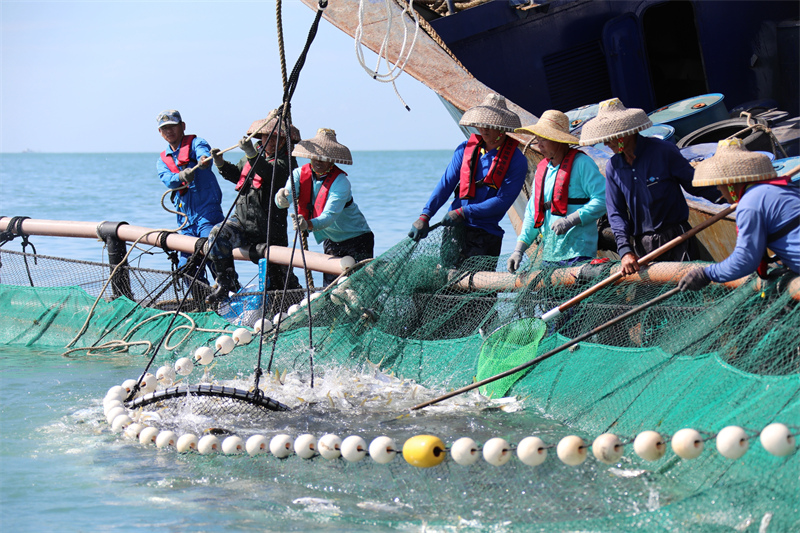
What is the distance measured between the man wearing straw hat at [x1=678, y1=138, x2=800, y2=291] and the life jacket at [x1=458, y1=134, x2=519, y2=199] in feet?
6.69

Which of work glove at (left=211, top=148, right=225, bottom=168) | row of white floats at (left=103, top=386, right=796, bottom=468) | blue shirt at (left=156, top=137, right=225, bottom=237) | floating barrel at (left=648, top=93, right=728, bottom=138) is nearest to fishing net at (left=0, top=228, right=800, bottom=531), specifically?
row of white floats at (left=103, top=386, right=796, bottom=468)

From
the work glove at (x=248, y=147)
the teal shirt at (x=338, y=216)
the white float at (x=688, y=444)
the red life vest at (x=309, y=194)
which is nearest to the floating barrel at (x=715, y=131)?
the teal shirt at (x=338, y=216)

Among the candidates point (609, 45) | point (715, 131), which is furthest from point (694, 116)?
point (609, 45)

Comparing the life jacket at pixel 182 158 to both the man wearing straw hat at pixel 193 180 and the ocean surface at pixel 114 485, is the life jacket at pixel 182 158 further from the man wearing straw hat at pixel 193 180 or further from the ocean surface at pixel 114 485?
the ocean surface at pixel 114 485

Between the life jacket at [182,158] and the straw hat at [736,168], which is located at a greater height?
the life jacket at [182,158]

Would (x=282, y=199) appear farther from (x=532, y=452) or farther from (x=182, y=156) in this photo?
(x=532, y=452)

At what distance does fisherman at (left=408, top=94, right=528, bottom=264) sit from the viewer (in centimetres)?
568

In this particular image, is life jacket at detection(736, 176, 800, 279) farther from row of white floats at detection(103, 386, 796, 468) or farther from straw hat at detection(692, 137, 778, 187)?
row of white floats at detection(103, 386, 796, 468)

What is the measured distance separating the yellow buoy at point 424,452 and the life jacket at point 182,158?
4873 mm

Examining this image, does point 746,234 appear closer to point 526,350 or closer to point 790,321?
point 790,321

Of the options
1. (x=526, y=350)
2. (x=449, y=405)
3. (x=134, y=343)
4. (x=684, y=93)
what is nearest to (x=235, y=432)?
(x=449, y=405)

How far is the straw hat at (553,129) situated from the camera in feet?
17.4

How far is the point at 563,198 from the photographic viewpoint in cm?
534

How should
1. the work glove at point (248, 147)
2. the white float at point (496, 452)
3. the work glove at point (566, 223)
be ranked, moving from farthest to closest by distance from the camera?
the work glove at point (248, 147)
the work glove at point (566, 223)
the white float at point (496, 452)
